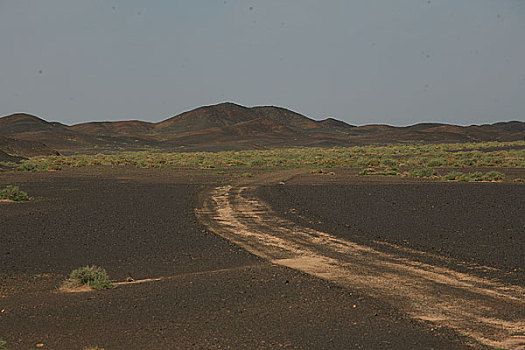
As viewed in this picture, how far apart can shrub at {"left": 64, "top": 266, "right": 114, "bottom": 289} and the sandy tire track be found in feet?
10.9

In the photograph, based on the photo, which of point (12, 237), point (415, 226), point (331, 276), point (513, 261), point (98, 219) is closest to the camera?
point (331, 276)

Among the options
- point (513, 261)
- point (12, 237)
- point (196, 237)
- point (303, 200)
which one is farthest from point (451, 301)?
point (303, 200)

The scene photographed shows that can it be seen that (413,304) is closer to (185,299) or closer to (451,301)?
(451,301)

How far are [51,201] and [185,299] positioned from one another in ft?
49.1

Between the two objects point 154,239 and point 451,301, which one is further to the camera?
point 154,239

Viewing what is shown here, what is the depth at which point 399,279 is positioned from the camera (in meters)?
9.53

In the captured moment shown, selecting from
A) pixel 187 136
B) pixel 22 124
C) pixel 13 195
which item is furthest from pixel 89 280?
pixel 22 124

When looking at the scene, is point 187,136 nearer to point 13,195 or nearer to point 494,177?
point 494,177

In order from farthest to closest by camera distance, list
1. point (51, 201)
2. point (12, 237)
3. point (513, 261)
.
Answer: point (51, 201) → point (12, 237) → point (513, 261)

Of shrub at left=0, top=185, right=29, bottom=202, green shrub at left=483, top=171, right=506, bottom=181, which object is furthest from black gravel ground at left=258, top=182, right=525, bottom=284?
shrub at left=0, top=185, right=29, bottom=202

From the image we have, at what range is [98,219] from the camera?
17062 millimetres

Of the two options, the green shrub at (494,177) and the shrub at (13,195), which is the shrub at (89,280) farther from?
the green shrub at (494,177)

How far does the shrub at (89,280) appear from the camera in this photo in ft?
29.9

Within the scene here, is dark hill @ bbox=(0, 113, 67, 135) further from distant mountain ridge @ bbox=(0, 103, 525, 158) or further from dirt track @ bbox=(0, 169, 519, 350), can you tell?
dirt track @ bbox=(0, 169, 519, 350)
